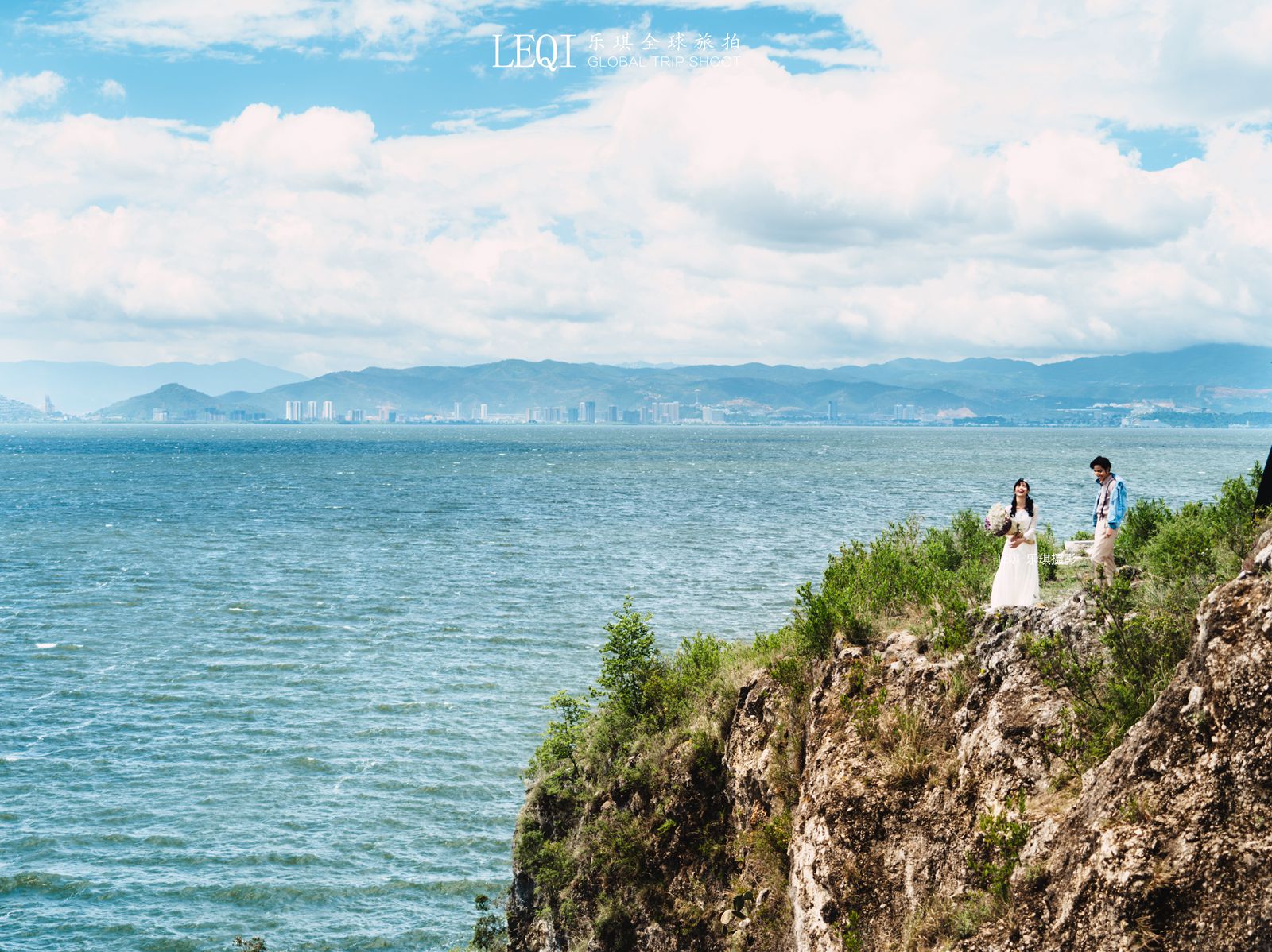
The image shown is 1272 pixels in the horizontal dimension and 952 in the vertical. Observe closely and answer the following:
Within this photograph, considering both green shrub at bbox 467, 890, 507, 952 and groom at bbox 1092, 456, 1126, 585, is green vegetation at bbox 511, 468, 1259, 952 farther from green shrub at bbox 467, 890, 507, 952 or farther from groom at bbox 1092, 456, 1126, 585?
green shrub at bbox 467, 890, 507, 952

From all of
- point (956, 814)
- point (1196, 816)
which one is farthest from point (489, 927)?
point (1196, 816)

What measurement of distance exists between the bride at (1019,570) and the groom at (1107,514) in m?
1.25

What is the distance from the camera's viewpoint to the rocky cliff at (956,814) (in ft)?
29.1

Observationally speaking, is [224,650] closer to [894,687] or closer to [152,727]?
[152,727]

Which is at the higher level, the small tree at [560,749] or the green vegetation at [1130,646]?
the green vegetation at [1130,646]

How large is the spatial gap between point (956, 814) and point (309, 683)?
32.2 meters

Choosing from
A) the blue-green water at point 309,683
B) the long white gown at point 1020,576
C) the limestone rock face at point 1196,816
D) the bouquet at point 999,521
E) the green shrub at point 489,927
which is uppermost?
the bouquet at point 999,521

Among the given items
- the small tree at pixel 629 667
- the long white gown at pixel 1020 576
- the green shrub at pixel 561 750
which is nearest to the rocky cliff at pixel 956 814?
the green shrub at pixel 561 750

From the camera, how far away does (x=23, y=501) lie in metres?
108

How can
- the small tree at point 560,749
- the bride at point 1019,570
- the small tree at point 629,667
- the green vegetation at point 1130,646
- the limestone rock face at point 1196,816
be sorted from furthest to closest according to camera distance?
the small tree at point 560,749 < the small tree at point 629,667 < the bride at point 1019,570 < the green vegetation at point 1130,646 < the limestone rock face at point 1196,816

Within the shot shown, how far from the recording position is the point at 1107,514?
16.8 metres

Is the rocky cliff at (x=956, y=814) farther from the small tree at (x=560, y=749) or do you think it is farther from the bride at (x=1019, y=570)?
the bride at (x=1019, y=570)

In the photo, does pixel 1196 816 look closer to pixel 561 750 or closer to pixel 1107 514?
pixel 1107 514

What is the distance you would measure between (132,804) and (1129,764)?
95.4 feet
